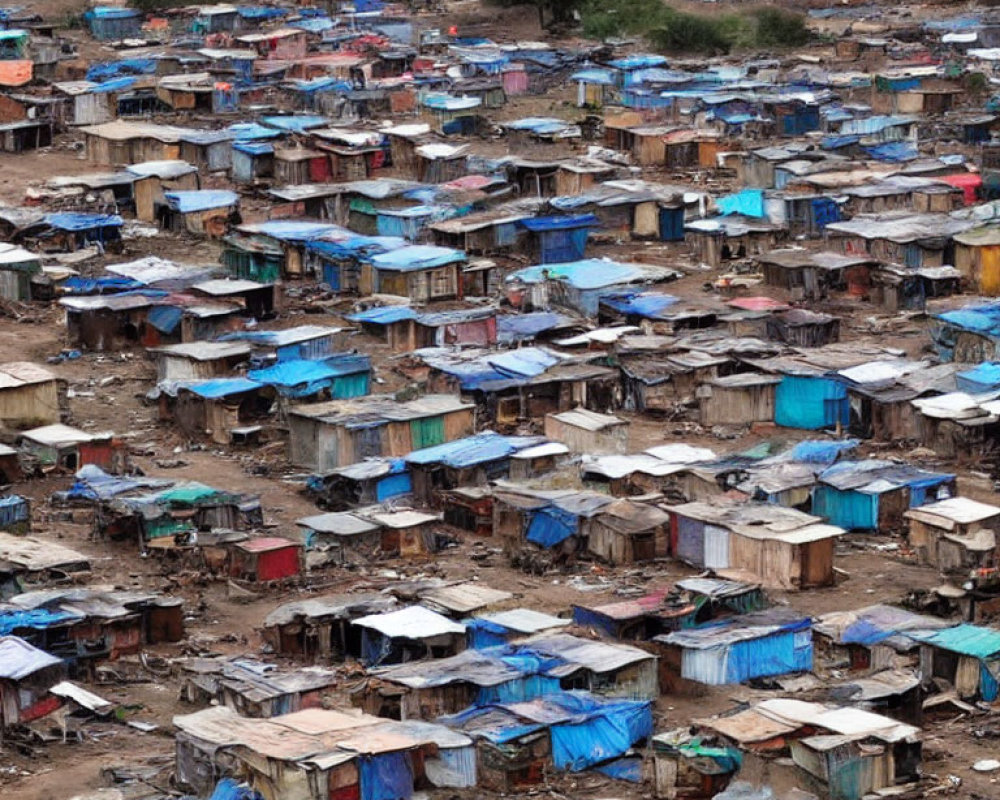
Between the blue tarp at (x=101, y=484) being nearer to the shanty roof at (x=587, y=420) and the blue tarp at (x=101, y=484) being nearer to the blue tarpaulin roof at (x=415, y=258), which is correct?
the shanty roof at (x=587, y=420)

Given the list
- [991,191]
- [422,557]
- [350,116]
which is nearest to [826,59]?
[350,116]

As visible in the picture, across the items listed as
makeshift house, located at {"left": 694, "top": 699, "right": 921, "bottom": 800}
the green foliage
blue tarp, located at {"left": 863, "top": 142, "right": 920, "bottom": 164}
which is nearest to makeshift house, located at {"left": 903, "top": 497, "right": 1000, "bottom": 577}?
makeshift house, located at {"left": 694, "top": 699, "right": 921, "bottom": 800}

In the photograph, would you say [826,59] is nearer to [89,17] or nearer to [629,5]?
[629,5]

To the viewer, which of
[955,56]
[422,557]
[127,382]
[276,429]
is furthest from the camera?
[955,56]

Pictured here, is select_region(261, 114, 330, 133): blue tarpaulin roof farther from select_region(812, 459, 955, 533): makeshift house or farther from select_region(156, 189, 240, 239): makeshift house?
select_region(812, 459, 955, 533): makeshift house

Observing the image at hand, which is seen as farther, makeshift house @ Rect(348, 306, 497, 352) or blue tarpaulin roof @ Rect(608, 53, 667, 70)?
blue tarpaulin roof @ Rect(608, 53, 667, 70)

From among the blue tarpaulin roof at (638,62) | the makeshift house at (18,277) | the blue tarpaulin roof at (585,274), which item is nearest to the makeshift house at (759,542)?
the blue tarpaulin roof at (585,274)
